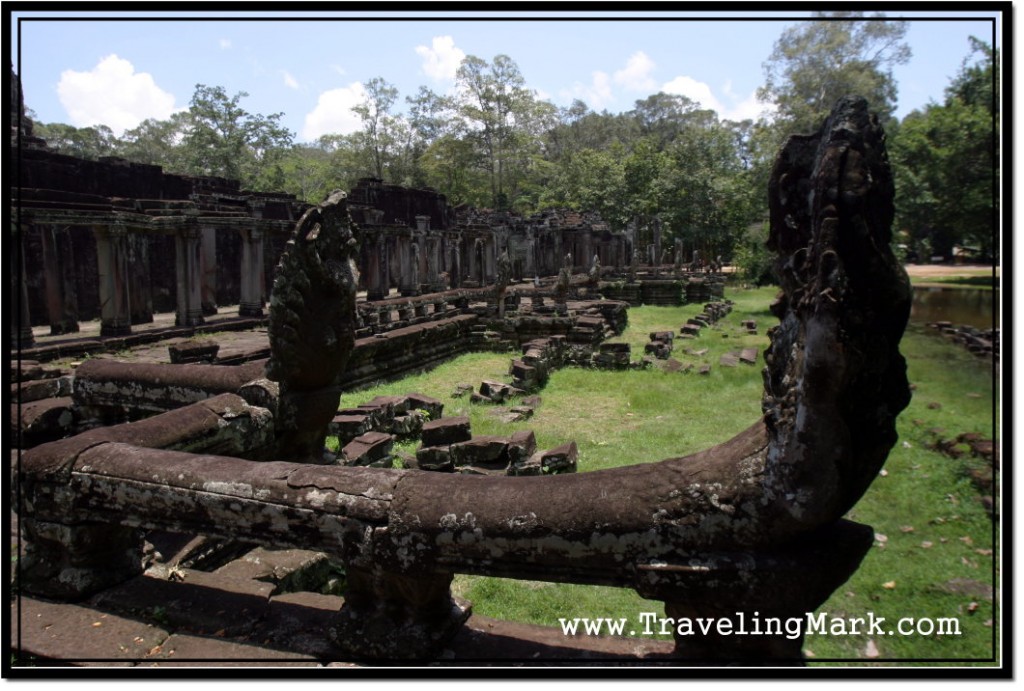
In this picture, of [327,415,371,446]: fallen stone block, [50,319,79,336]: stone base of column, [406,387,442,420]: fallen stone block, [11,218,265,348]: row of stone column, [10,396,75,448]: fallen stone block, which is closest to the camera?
[10,396,75,448]: fallen stone block

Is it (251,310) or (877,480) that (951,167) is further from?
(251,310)

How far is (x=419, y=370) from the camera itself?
12.7m

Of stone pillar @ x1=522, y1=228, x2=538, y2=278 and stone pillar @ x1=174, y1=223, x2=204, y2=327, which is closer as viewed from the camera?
stone pillar @ x1=174, y1=223, x2=204, y2=327

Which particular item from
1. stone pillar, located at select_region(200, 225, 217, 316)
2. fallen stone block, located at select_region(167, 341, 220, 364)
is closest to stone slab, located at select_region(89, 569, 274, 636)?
fallen stone block, located at select_region(167, 341, 220, 364)

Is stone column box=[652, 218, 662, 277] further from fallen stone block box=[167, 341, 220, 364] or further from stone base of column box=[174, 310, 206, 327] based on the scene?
fallen stone block box=[167, 341, 220, 364]

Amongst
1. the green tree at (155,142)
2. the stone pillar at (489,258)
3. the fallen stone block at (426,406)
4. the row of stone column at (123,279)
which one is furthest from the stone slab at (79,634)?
the green tree at (155,142)

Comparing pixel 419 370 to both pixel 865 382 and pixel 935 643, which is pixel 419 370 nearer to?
pixel 935 643

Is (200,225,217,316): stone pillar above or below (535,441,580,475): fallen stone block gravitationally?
above

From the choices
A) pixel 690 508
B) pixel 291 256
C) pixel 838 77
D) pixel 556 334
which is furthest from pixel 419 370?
pixel 838 77

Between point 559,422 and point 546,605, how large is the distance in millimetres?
5056

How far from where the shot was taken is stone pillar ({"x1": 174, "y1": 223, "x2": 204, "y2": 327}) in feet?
51.4

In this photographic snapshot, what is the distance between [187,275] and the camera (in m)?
15.9

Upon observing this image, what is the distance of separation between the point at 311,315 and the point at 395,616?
8.58 feet

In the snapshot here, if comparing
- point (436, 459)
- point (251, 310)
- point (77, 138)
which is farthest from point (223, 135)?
point (436, 459)
